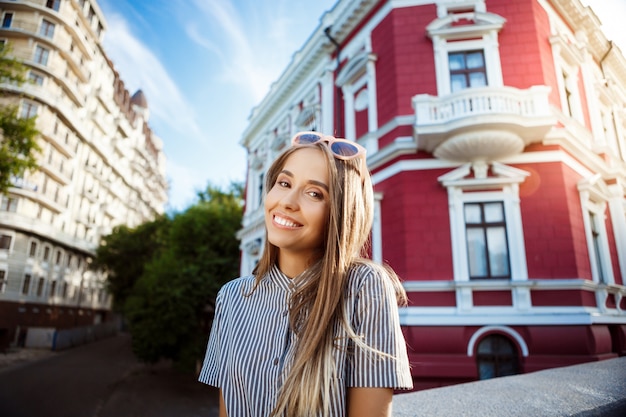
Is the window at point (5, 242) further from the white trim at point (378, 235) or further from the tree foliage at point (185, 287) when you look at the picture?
the white trim at point (378, 235)

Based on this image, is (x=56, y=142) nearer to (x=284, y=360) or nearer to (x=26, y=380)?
(x=26, y=380)

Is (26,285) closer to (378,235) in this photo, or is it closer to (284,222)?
(378,235)

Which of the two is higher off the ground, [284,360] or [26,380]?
[284,360]

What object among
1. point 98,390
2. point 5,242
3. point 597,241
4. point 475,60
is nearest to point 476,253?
point 597,241

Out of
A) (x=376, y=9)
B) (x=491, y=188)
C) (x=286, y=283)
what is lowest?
(x=286, y=283)

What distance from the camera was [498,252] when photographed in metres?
8.20

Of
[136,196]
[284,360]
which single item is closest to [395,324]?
[284,360]

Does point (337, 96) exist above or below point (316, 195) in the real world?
above

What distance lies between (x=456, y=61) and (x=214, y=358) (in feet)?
32.9

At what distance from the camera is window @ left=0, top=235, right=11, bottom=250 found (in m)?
26.3

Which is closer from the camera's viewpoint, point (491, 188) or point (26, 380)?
point (491, 188)

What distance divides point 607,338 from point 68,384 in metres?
19.8

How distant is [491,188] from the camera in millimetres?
8453

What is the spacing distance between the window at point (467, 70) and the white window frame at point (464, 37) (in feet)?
0.41
